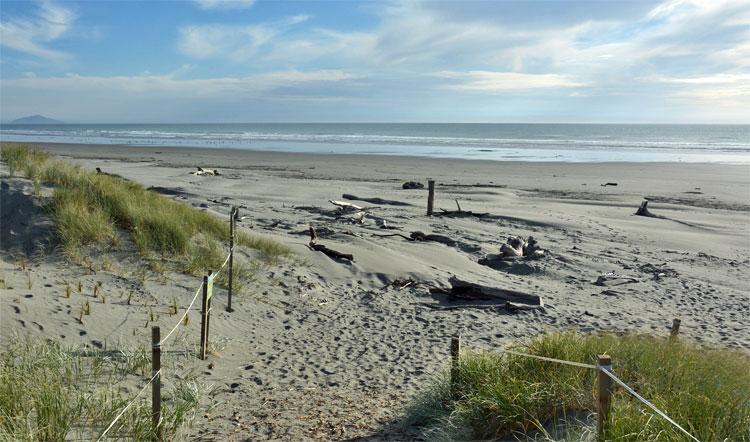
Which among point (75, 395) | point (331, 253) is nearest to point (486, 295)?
point (331, 253)

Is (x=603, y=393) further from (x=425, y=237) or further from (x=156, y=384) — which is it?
(x=425, y=237)

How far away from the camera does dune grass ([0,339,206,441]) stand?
3864 millimetres

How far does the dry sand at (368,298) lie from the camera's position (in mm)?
5496

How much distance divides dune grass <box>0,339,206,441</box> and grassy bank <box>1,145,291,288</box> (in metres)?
2.74

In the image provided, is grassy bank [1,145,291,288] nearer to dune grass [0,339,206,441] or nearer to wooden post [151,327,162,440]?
dune grass [0,339,206,441]

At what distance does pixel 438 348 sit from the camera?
6.75 metres

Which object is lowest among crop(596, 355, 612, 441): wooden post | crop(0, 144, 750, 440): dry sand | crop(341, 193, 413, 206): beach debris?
crop(0, 144, 750, 440): dry sand

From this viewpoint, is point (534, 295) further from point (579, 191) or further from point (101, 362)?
point (579, 191)

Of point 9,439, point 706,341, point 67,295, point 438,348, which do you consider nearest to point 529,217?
point 706,341

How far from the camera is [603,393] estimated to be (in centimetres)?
344

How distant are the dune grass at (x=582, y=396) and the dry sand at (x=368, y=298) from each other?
556 mm

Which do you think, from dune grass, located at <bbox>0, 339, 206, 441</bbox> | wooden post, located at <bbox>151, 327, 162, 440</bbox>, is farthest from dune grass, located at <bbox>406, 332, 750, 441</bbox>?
dune grass, located at <bbox>0, 339, 206, 441</bbox>

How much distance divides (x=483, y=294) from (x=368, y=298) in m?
1.64

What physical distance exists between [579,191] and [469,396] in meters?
19.0
